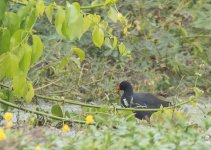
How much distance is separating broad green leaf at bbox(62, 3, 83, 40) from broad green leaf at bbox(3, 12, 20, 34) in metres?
0.42

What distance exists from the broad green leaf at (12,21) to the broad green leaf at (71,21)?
1.38ft

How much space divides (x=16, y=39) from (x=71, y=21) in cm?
41

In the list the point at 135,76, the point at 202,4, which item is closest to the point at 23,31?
the point at 135,76

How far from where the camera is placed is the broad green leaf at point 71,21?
4.42 m

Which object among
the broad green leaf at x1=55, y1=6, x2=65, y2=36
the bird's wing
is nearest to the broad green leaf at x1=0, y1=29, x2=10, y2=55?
the broad green leaf at x1=55, y1=6, x2=65, y2=36

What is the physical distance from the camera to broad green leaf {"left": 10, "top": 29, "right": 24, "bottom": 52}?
459 cm

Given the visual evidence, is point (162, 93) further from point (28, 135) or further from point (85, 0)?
point (28, 135)

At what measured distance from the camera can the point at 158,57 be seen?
9367 mm

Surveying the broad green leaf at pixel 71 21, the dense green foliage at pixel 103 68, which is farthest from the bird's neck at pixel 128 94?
the broad green leaf at pixel 71 21

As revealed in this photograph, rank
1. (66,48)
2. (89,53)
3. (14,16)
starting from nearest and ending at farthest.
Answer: (14,16)
(66,48)
(89,53)

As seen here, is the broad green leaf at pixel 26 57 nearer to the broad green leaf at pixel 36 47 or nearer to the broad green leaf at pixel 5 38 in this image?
the broad green leaf at pixel 36 47

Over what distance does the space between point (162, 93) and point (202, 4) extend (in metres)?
1.93

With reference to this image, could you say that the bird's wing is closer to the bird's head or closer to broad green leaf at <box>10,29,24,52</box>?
the bird's head

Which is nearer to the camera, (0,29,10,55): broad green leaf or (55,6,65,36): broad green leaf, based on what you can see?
(55,6,65,36): broad green leaf
